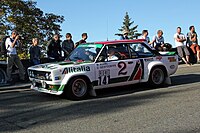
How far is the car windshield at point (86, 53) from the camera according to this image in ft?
28.5

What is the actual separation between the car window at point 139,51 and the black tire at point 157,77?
527 millimetres

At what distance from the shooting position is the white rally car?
7.95 m

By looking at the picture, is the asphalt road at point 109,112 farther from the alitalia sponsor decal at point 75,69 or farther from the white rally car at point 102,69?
the alitalia sponsor decal at point 75,69

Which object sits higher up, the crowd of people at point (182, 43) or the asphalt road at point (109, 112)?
the crowd of people at point (182, 43)

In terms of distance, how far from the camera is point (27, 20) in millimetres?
24281

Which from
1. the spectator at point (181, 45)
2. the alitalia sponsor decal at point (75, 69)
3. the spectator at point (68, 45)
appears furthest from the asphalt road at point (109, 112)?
the spectator at point (181, 45)

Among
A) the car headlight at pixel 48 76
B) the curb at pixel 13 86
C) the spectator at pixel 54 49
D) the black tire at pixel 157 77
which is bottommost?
the curb at pixel 13 86

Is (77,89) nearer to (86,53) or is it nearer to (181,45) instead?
(86,53)

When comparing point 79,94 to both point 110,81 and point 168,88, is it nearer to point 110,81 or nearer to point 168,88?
point 110,81

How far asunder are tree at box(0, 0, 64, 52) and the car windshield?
48.7 ft

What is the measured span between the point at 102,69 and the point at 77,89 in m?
0.88

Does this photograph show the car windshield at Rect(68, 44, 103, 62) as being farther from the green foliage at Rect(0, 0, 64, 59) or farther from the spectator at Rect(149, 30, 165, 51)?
the green foliage at Rect(0, 0, 64, 59)

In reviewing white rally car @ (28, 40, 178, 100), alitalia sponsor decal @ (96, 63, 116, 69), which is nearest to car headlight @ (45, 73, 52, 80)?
white rally car @ (28, 40, 178, 100)

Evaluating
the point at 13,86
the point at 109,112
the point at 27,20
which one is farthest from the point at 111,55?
the point at 27,20
